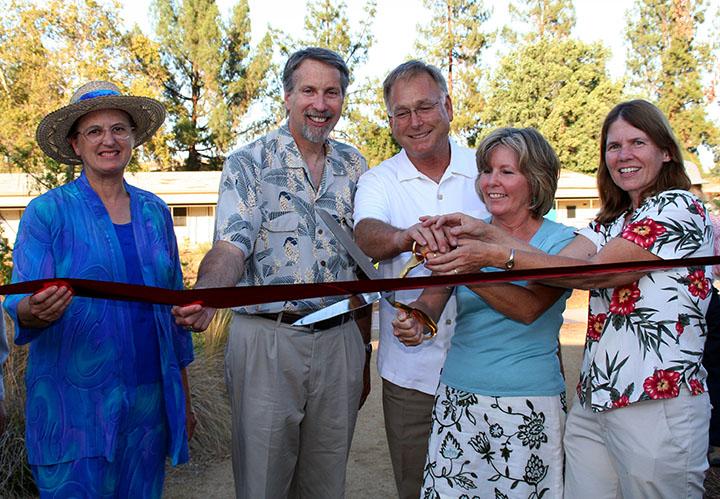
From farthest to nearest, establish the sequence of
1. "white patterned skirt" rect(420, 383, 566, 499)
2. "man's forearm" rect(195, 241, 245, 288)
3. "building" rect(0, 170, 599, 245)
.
A: "building" rect(0, 170, 599, 245), "man's forearm" rect(195, 241, 245, 288), "white patterned skirt" rect(420, 383, 566, 499)

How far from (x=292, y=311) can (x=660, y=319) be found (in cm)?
165

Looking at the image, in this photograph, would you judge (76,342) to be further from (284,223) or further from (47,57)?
(47,57)

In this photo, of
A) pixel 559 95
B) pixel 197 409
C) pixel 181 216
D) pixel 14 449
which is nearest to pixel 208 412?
pixel 197 409

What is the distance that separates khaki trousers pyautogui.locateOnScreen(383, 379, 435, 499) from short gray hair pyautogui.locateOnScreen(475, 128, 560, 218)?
1.17 m

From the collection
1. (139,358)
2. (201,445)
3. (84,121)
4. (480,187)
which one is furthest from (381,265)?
(201,445)

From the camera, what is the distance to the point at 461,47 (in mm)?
38500

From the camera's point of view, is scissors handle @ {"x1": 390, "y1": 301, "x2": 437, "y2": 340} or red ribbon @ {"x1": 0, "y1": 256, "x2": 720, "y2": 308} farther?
scissors handle @ {"x1": 390, "y1": 301, "x2": 437, "y2": 340}

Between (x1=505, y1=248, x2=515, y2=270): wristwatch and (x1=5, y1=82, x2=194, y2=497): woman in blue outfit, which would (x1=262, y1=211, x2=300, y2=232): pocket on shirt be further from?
(x1=505, y1=248, x2=515, y2=270): wristwatch

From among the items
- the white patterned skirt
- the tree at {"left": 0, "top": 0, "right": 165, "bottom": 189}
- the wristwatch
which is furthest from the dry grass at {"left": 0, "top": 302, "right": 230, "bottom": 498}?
the tree at {"left": 0, "top": 0, "right": 165, "bottom": 189}

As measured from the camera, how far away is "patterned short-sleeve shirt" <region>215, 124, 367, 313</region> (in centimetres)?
322

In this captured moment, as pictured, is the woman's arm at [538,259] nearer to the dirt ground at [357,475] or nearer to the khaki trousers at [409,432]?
the khaki trousers at [409,432]

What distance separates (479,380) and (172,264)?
1.49 meters

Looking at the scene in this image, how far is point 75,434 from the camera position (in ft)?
8.75

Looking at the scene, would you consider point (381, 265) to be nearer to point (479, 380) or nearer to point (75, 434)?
point (479, 380)
